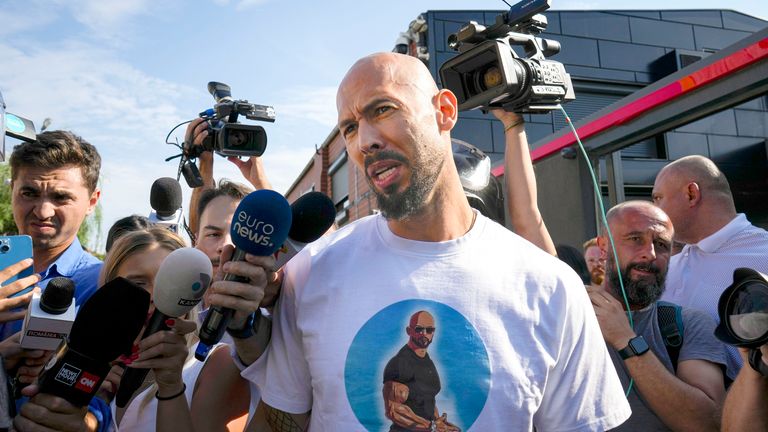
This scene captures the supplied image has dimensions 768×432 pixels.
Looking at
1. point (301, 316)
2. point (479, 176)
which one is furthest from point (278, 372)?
point (479, 176)

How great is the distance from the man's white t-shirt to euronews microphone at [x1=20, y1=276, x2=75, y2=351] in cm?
55

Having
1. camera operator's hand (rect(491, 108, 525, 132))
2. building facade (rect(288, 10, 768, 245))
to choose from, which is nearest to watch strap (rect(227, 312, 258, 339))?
camera operator's hand (rect(491, 108, 525, 132))

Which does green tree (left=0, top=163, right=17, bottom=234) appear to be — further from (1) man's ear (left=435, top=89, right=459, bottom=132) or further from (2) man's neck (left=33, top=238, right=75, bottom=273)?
(1) man's ear (left=435, top=89, right=459, bottom=132)

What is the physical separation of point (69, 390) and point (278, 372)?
1.59ft

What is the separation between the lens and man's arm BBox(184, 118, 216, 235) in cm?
312

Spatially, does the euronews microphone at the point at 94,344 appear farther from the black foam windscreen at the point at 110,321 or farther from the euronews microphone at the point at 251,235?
the euronews microphone at the point at 251,235

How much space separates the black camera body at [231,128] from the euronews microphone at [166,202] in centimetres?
54

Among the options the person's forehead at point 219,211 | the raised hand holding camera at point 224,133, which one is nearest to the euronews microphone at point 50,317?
the person's forehead at point 219,211

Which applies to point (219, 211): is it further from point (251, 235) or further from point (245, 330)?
point (251, 235)

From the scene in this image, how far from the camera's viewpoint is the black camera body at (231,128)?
2840 millimetres

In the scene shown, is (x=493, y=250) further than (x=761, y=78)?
No

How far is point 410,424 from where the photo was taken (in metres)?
1.49

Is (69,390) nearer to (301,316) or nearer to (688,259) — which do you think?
(301,316)

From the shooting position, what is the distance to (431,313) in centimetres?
155
